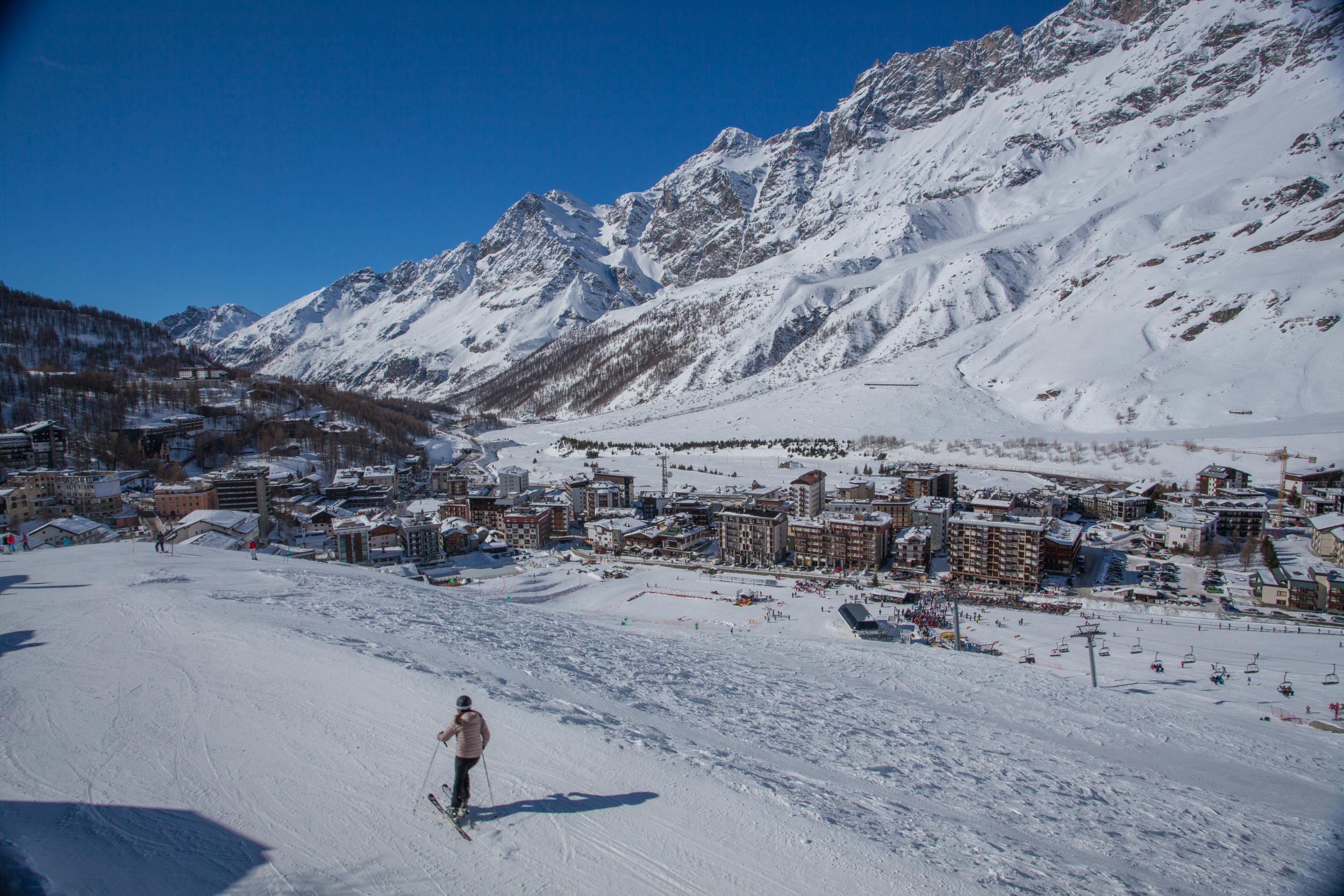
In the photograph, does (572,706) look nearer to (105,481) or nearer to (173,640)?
(173,640)

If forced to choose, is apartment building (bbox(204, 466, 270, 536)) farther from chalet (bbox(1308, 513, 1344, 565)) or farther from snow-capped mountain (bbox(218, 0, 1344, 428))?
chalet (bbox(1308, 513, 1344, 565))

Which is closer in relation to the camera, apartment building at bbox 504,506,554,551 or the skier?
the skier

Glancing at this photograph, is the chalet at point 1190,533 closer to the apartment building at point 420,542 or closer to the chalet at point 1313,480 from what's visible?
the chalet at point 1313,480

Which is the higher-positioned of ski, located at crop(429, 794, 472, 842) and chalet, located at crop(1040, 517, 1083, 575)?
ski, located at crop(429, 794, 472, 842)

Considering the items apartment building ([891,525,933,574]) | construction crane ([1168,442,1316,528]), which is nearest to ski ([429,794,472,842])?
apartment building ([891,525,933,574])

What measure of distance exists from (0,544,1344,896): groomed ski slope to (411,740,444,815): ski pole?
4 centimetres

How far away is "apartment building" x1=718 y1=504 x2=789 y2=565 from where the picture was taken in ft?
104

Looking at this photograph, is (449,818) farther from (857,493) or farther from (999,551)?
(857,493)

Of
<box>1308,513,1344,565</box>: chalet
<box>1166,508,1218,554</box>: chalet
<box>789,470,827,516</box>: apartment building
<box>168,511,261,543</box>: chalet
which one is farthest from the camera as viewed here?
<box>789,470,827,516</box>: apartment building

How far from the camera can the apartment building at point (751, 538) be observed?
104 ft

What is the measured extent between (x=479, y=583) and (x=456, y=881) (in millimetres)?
23412

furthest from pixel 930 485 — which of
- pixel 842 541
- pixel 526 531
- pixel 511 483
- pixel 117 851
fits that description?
pixel 117 851

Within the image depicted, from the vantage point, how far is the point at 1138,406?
61.0 m

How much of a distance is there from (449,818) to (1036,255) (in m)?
125
